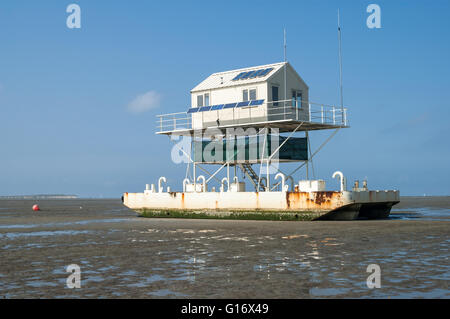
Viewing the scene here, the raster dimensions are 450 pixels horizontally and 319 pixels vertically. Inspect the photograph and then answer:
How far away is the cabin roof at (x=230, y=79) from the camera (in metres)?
34.3

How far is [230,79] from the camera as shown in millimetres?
36844

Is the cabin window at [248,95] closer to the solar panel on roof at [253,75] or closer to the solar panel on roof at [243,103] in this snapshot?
the solar panel on roof at [243,103]

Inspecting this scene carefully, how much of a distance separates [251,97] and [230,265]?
2218 cm

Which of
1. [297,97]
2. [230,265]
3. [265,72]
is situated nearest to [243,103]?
[265,72]

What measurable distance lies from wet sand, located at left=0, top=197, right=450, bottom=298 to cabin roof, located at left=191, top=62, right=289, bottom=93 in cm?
1489

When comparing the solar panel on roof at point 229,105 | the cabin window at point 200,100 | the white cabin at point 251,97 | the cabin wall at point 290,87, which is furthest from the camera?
the cabin window at point 200,100

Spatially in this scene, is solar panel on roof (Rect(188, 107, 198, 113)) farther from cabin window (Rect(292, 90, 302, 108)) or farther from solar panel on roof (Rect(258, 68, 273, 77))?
cabin window (Rect(292, 90, 302, 108))

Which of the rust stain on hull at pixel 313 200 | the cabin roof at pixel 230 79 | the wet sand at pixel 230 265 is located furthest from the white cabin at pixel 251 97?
the wet sand at pixel 230 265

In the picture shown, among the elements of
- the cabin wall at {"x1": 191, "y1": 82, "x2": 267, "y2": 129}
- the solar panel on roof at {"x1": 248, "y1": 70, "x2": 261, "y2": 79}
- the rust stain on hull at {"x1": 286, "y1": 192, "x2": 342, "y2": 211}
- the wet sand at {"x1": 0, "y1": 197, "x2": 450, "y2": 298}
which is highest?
the solar panel on roof at {"x1": 248, "y1": 70, "x2": 261, "y2": 79}

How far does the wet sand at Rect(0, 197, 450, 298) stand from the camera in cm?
998

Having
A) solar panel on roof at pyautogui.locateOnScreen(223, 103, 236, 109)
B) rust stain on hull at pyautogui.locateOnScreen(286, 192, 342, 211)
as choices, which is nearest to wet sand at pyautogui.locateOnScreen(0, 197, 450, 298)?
rust stain on hull at pyautogui.locateOnScreen(286, 192, 342, 211)
